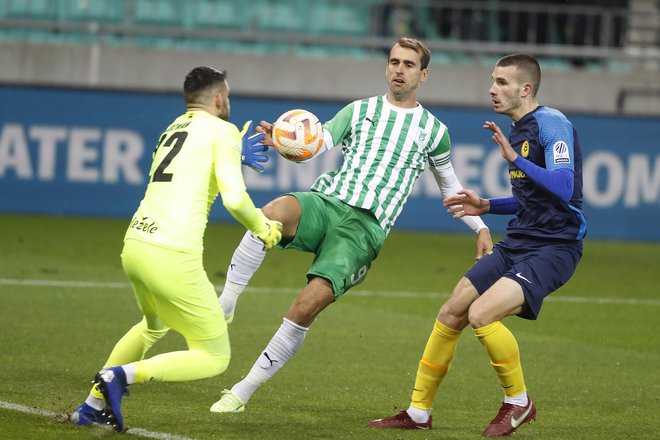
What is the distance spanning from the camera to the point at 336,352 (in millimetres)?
8922

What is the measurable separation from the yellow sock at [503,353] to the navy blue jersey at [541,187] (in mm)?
612

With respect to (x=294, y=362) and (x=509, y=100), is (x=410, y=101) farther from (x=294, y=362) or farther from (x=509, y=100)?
(x=294, y=362)

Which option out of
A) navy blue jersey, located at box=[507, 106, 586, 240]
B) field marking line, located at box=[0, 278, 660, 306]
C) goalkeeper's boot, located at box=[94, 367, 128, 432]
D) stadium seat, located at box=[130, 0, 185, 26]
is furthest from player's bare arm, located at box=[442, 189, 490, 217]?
stadium seat, located at box=[130, 0, 185, 26]

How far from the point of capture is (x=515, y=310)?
248 inches

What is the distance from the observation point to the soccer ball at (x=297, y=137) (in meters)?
6.82

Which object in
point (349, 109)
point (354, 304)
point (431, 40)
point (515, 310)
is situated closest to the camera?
point (515, 310)

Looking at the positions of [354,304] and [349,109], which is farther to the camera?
[354,304]

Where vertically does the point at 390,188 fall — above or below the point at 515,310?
above

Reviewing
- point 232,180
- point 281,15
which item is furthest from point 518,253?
point 281,15

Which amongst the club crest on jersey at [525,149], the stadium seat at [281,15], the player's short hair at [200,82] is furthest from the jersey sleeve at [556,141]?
the stadium seat at [281,15]

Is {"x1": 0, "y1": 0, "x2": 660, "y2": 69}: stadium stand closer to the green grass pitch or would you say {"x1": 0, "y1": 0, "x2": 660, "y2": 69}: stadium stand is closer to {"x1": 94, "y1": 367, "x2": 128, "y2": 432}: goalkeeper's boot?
the green grass pitch

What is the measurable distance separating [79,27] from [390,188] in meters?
14.2

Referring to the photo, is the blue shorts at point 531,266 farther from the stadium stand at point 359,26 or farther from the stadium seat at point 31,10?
the stadium seat at point 31,10

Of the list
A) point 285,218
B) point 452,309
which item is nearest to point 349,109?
point 285,218
